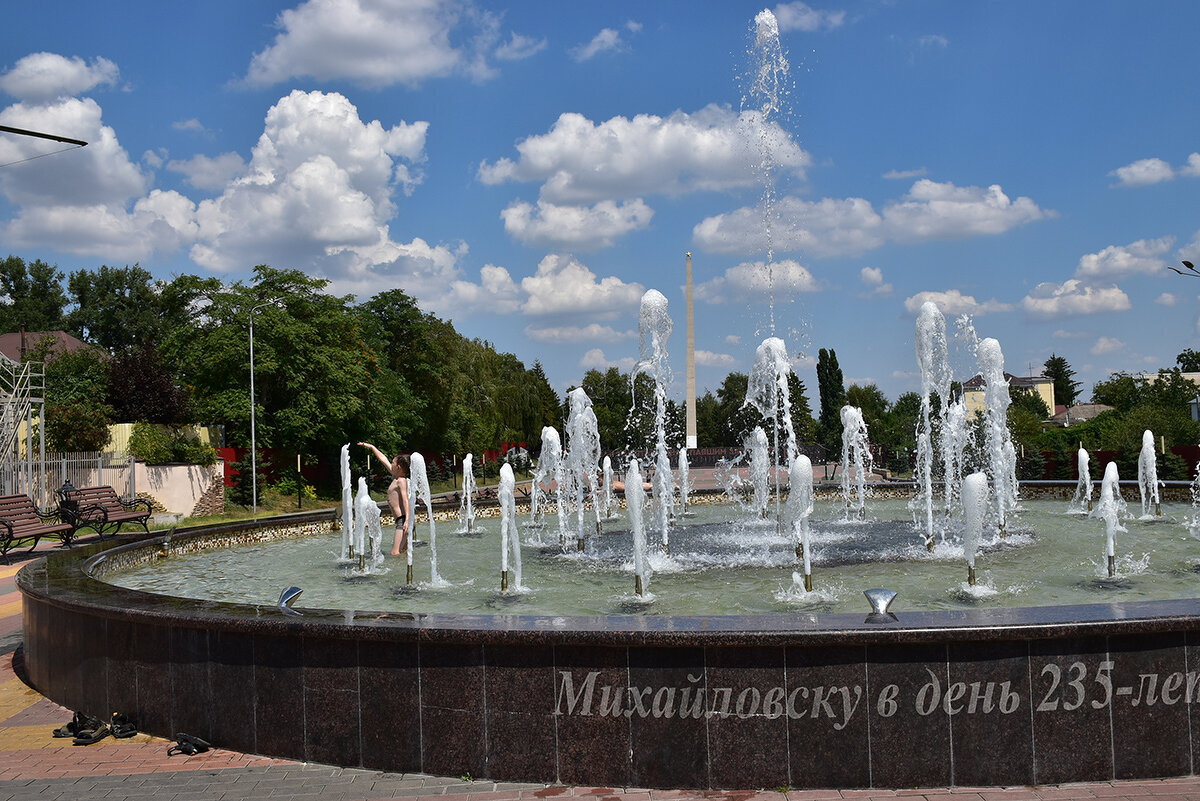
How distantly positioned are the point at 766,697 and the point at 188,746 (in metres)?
3.50

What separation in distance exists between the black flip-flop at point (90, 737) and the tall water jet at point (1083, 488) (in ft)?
53.2

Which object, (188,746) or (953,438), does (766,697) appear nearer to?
(188,746)

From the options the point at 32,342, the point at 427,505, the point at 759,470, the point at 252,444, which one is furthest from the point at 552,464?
the point at 32,342

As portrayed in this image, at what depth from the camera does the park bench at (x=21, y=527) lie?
15508mm

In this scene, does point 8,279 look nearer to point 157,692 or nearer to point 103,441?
point 103,441

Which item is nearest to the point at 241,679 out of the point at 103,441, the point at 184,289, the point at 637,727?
the point at 637,727

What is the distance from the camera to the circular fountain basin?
185 inches

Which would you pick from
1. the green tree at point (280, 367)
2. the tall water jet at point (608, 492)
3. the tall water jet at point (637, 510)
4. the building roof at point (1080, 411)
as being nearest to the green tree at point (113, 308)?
the green tree at point (280, 367)

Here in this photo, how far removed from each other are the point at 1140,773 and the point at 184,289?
122 feet

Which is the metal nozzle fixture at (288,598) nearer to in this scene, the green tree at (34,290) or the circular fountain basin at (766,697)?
the circular fountain basin at (766,697)

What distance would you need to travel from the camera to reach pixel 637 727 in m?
4.82

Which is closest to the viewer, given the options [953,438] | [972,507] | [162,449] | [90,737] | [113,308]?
[90,737]

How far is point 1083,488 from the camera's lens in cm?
1927

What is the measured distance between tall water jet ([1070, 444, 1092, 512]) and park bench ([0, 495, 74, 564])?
1885 centimetres
